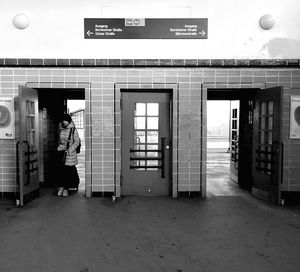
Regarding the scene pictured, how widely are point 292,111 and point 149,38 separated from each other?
294 centimetres

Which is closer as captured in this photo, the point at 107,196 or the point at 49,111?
the point at 107,196

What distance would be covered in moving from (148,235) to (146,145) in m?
2.27

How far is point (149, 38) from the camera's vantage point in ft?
Result: 18.0

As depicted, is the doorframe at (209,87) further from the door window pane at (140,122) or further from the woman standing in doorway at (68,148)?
the woman standing in doorway at (68,148)

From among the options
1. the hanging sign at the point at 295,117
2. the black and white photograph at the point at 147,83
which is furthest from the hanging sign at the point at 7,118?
the hanging sign at the point at 295,117

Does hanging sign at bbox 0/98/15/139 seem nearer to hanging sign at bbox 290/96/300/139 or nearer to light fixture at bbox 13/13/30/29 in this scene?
light fixture at bbox 13/13/30/29

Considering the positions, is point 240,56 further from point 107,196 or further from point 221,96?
point 107,196

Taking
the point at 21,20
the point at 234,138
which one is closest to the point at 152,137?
the point at 234,138

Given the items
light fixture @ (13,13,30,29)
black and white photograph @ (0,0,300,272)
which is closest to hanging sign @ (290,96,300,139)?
black and white photograph @ (0,0,300,272)

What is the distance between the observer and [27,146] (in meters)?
5.05

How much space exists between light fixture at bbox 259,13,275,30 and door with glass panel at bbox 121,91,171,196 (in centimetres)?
214

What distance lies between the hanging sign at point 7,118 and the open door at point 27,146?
398 millimetres

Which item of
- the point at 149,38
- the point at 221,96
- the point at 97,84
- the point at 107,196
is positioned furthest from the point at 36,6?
the point at 221,96

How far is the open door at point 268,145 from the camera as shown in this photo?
493 cm
